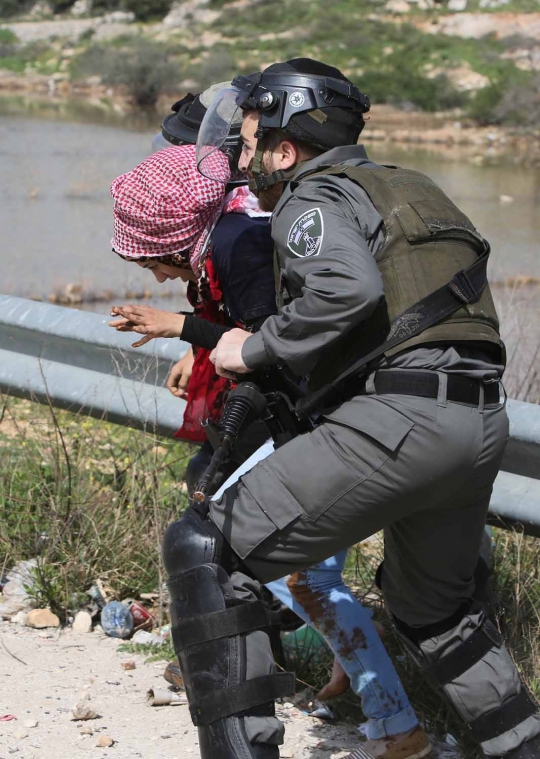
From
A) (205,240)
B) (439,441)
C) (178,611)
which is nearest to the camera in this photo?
(439,441)

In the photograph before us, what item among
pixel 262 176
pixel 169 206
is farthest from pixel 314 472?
pixel 169 206

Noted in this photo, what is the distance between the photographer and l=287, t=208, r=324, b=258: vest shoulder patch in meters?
2.52

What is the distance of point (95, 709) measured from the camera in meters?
3.21

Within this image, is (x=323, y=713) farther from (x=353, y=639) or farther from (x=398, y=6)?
(x=398, y=6)

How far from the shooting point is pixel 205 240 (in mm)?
3230

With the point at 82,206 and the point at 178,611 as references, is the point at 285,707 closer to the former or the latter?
the point at 178,611

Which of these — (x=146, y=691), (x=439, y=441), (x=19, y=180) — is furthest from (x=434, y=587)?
(x=19, y=180)

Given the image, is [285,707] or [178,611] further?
[285,707]

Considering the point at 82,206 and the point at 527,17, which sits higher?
the point at 82,206

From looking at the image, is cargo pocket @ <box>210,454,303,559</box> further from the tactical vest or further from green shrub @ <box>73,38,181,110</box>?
green shrub @ <box>73,38,181,110</box>

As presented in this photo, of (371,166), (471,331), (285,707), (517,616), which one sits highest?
(371,166)

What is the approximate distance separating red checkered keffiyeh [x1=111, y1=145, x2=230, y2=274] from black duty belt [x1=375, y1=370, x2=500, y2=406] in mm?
855

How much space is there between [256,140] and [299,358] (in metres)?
0.65

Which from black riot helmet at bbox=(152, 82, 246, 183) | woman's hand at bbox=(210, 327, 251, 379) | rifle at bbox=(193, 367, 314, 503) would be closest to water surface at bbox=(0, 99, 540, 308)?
black riot helmet at bbox=(152, 82, 246, 183)
